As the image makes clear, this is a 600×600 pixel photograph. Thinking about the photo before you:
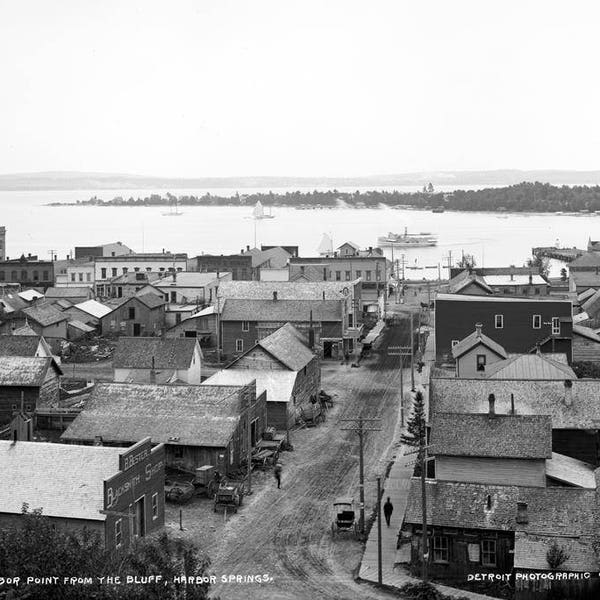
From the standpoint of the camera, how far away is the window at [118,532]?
25.3m

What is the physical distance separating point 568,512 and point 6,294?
56257 mm

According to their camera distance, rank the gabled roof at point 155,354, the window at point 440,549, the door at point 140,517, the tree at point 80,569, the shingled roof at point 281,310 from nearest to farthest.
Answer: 1. the tree at point 80,569
2. the window at point 440,549
3. the door at point 140,517
4. the gabled roof at point 155,354
5. the shingled roof at point 281,310

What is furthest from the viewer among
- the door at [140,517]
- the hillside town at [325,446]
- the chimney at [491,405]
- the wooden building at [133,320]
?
the wooden building at [133,320]

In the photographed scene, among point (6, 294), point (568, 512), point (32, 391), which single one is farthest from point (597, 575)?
point (6, 294)

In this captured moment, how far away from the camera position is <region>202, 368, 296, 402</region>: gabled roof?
4056 cm

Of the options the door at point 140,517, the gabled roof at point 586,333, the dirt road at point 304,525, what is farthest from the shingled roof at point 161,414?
the gabled roof at point 586,333

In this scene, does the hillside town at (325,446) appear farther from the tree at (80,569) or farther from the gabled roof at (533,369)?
the tree at (80,569)

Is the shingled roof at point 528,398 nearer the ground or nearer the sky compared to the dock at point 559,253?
nearer the sky

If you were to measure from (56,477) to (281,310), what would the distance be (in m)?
32.4

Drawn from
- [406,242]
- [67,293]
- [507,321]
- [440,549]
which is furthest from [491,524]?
[406,242]

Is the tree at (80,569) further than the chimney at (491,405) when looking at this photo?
No

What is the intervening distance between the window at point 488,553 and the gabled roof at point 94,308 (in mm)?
43221

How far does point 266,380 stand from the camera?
136ft

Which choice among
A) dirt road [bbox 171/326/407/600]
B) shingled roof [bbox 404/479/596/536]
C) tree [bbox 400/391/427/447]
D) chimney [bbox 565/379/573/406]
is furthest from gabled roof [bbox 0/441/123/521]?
chimney [bbox 565/379/573/406]
